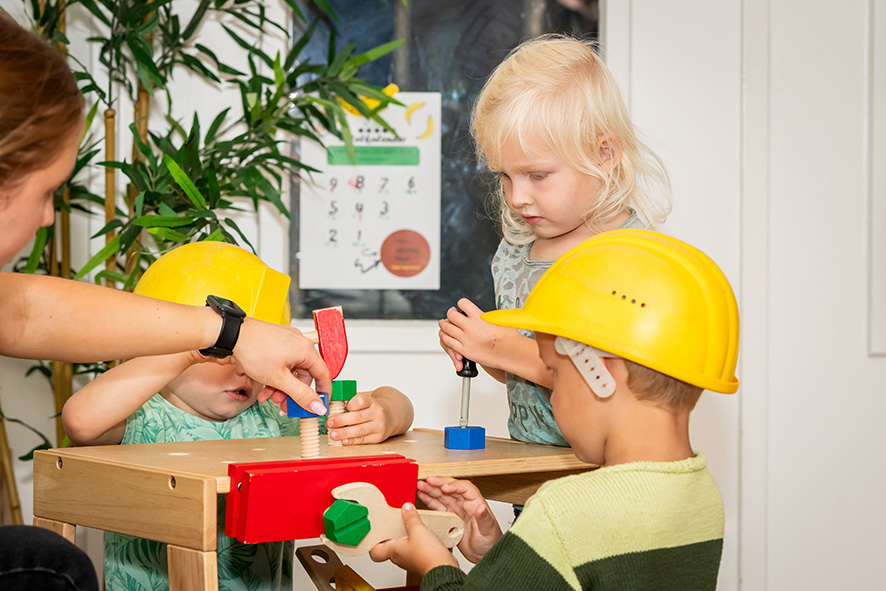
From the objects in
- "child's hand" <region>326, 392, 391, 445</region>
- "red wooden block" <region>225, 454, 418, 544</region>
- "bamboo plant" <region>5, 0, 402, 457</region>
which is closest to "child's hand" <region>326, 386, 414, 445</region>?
"child's hand" <region>326, 392, 391, 445</region>

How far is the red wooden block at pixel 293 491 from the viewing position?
0.84 meters

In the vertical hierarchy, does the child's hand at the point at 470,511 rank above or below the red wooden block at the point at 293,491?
below

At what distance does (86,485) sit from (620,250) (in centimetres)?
68

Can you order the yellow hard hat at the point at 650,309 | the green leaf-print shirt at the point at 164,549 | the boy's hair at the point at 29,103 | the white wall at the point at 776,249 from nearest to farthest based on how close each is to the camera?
the boy's hair at the point at 29,103 → the yellow hard hat at the point at 650,309 → the green leaf-print shirt at the point at 164,549 → the white wall at the point at 776,249

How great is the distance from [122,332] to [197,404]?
295 mm

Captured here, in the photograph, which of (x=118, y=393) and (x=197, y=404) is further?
(x=197, y=404)

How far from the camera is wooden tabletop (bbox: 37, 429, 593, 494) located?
0.92 m

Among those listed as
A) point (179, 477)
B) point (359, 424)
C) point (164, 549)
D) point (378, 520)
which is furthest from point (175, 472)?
point (164, 549)

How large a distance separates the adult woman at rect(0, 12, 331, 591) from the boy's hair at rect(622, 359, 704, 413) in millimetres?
387

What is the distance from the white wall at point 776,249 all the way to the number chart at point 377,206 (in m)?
0.13

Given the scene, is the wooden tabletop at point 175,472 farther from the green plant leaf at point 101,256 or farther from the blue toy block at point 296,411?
the green plant leaf at point 101,256

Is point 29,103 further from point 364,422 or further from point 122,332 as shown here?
point 364,422

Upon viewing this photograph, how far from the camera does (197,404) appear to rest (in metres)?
1.28

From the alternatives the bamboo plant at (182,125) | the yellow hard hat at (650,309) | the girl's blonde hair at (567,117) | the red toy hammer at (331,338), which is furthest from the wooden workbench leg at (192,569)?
the bamboo plant at (182,125)
